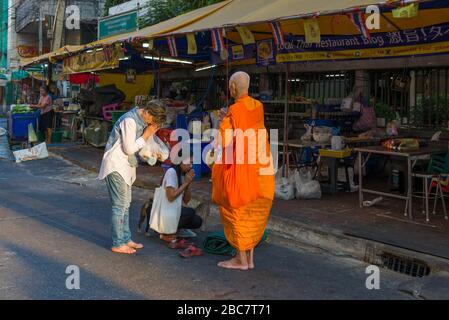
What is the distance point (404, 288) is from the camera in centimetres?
474

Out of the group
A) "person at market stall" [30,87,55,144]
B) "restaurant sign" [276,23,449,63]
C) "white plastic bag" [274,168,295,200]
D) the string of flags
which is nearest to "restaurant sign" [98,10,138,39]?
"person at market stall" [30,87,55,144]

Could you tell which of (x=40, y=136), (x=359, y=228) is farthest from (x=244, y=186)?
(x=40, y=136)

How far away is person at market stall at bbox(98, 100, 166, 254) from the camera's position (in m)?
5.32

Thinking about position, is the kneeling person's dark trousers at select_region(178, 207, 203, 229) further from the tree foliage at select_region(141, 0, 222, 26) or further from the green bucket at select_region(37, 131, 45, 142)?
the green bucket at select_region(37, 131, 45, 142)

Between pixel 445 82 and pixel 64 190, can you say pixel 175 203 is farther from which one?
pixel 445 82

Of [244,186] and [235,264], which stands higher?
[244,186]

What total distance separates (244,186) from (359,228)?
206 centimetres

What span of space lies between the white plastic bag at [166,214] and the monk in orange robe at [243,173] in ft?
2.88

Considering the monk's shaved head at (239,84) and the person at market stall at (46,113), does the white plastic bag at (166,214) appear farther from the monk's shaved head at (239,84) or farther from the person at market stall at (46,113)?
the person at market stall at (46,113)

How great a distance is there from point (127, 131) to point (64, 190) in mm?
4819

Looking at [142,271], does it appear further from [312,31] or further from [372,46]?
[372,46]

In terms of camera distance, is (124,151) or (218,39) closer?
(124,151)

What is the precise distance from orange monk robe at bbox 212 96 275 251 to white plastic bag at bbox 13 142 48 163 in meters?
9.94

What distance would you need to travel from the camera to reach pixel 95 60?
12570 millimetres
